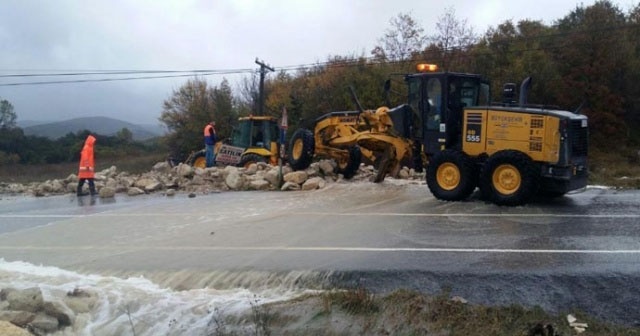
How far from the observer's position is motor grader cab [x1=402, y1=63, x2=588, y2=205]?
39.5 ft

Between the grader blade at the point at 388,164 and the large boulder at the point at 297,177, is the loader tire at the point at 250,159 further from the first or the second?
the grader blade at the point at 388,164

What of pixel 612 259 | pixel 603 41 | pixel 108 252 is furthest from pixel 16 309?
pixel 603 41

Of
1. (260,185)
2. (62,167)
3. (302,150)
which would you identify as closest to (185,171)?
(260,185)

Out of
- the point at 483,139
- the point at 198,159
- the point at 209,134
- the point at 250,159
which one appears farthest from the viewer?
the point at 198,159

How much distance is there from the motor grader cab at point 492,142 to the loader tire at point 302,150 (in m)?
4.43

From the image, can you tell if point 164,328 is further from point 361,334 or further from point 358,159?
point 358,159

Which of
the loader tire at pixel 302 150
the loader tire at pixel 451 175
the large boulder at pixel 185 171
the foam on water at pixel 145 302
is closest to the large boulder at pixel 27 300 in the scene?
the foam on water at pixel 145 302

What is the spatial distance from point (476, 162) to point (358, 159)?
18.8 ft

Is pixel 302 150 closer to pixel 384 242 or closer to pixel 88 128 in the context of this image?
pixel 384 242

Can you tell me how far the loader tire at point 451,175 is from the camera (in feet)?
42.7

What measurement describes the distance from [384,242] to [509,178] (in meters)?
4.26

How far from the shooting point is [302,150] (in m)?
18.2

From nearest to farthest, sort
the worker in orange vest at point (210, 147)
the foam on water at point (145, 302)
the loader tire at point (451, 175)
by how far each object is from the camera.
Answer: the foam on water at point (145, 302)
the loader tire at point (451, 175)
the worker in orange vest at point (210, 147)

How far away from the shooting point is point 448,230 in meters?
10.2
